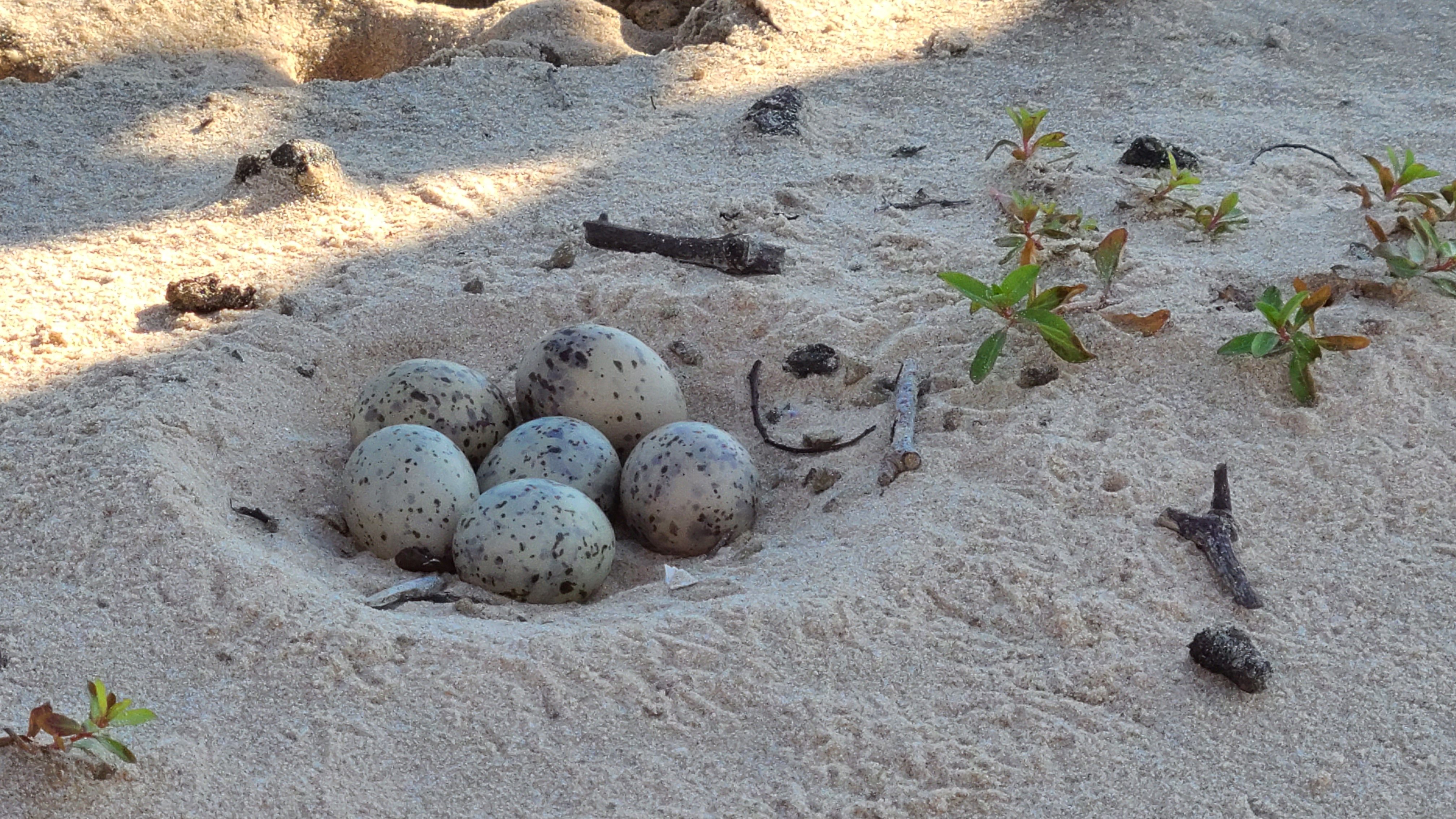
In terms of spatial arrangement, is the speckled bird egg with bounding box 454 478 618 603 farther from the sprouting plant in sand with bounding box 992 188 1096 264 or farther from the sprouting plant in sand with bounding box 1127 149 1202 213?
the sprouting plant in sand with bounding box 1127 149 1202 213

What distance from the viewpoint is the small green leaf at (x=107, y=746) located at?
6.88 feet

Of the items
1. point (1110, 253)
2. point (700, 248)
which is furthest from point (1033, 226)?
point (700, 248)

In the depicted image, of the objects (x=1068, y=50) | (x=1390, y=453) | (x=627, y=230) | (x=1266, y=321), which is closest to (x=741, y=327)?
(x=627, y=230)

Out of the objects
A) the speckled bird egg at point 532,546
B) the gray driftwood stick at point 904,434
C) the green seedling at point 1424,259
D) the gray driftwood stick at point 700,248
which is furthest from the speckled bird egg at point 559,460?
the green seedling at point 1424,259

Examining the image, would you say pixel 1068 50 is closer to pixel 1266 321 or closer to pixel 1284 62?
pixel 1284 62

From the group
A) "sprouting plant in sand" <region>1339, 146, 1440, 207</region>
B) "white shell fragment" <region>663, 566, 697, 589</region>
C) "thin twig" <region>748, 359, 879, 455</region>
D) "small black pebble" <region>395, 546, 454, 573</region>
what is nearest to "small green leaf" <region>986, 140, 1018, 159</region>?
"sprouting plant in sand" <region>1339, 146, 1440, 207</region>

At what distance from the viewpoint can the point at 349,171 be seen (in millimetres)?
4527

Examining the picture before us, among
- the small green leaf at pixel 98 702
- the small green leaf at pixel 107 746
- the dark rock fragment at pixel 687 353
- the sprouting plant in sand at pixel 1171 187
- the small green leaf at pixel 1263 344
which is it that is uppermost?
the small green leaf at pixel 98 702

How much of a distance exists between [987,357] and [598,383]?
97cm

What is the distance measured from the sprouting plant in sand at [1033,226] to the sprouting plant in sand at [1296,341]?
645mm

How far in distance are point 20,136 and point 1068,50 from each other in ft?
13.6

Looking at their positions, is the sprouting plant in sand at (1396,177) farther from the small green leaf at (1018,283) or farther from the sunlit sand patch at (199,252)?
the sunlit sand patch at (199,252)

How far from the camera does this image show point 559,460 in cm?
306

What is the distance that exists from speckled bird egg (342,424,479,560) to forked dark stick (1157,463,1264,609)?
5.18ft
